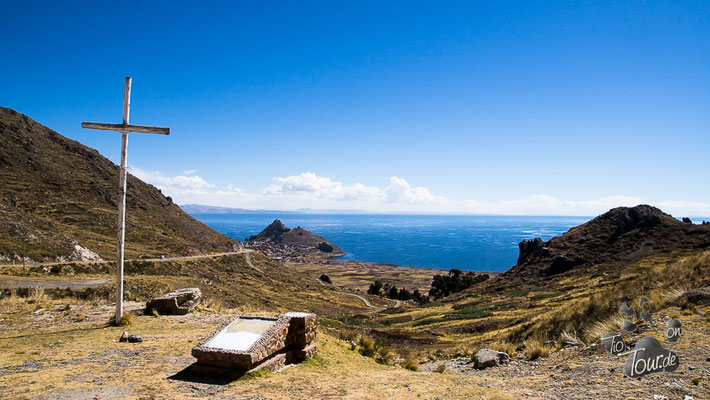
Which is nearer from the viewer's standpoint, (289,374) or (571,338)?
(289,374)

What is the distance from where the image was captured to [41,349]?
333 inches

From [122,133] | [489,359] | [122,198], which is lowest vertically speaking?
[489,359]

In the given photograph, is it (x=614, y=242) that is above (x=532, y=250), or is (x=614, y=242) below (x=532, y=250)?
above

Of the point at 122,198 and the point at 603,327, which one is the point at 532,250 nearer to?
the point at 603,327

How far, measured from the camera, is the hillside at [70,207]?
3634 cm

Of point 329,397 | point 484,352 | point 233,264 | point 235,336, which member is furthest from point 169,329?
point 233,264

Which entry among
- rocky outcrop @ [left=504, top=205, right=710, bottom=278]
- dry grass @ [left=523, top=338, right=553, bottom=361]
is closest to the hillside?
dry grass @ [left=523, top=338, right=553, bottom=361]

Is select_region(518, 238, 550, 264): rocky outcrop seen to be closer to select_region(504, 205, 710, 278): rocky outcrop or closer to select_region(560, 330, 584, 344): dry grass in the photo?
select_region(504, 205, 710, 278): rocky outcrop

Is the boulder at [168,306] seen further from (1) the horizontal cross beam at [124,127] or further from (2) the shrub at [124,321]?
(1) the horizontal cross beam at [124,127]

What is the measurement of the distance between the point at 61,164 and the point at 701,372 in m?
93.8

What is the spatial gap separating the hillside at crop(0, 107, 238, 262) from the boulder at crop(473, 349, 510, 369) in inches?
1461

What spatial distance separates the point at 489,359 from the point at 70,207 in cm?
6896

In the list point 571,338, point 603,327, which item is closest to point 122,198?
point 571,338

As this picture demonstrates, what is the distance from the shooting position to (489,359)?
1102cm
